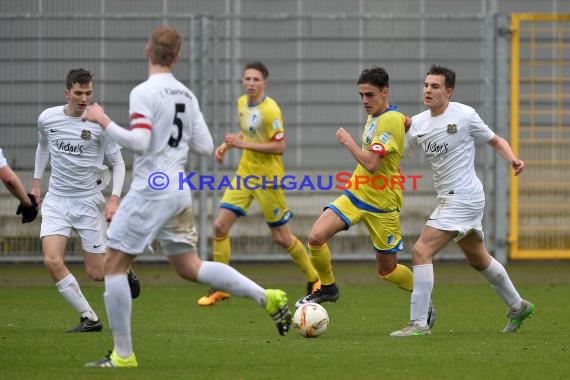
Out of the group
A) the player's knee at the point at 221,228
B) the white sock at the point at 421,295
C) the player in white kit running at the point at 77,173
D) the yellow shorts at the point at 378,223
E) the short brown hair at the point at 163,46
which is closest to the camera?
the short brown hair at the point at 163,46

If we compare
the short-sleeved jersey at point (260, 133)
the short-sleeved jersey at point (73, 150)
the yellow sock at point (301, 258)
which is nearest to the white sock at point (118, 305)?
the short-sleeved jersey at point (73, 150)

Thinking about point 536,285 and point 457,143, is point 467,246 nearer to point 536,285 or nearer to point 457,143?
point 457,143

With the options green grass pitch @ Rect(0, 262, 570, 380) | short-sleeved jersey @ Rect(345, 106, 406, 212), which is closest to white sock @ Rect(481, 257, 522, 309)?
green grass pitch @ Rect(0, 262, 570, 380)

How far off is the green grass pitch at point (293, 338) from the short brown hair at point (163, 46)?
187cm

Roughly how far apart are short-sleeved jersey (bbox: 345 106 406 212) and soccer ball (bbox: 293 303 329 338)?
51.2 inches

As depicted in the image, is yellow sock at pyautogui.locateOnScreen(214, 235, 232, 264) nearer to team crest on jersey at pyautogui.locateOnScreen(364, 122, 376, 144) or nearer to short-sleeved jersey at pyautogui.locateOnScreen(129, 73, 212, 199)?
team crest on jersey at pyautogui.locateOnScreen(364, 122, 376, 144)

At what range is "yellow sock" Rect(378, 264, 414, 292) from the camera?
10.2 metres

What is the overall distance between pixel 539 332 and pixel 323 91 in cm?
763

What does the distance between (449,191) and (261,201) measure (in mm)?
3444

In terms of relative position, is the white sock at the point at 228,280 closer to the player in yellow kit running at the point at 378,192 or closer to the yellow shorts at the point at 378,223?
the player in yellow kit running at the point at 378,192

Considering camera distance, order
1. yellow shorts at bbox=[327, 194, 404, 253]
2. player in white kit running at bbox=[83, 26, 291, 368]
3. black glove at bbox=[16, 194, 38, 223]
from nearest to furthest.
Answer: player in white kit running at bbox=[83, 26, 291, 368], black glove at bbox=[16, 194, 38, 223], yellow shorts at bbox=[327, 194, 404, 253]

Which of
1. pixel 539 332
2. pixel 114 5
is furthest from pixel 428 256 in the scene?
pixel 114 5

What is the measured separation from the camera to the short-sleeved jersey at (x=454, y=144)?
9.52 meters

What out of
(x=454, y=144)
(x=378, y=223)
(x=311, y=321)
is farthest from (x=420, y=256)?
(x=311, y=321)
